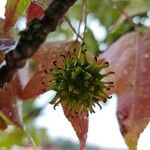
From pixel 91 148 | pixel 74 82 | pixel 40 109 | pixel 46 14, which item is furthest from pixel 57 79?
pixel 91 148

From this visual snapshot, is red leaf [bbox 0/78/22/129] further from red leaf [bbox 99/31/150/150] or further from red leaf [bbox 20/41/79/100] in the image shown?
red leaf [bbox 99/31/150/150]

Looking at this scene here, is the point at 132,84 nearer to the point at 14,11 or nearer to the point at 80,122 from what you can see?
the point at 80,122

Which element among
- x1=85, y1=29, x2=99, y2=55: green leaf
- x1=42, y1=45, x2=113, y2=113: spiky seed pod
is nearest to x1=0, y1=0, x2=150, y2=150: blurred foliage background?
x1=85, y1=29, x2=99, y2=55: green leaf

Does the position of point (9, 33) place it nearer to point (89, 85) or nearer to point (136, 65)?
point (89, 85)

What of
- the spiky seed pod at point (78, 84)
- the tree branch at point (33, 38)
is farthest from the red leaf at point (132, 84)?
the tree branch at point (33, 38)

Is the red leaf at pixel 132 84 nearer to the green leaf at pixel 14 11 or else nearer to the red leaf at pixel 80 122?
the red leaf at pixel 80 122

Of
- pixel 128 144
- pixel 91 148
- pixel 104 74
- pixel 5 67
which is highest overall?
pixel 5 67

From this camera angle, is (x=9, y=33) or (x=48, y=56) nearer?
(x=9, y=33)
